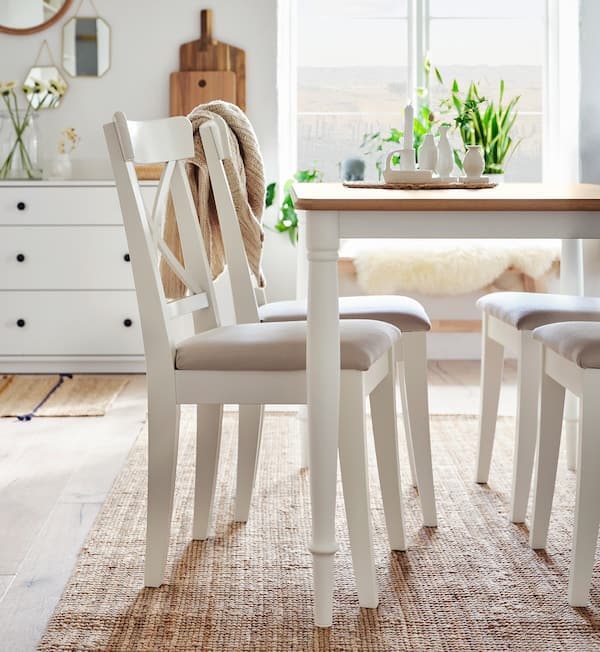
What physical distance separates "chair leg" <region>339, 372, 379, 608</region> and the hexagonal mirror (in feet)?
10.5

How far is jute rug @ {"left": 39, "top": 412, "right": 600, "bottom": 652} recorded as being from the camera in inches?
61.8

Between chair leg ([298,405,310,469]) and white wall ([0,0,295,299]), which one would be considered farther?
white wall ([0,0,295,299])

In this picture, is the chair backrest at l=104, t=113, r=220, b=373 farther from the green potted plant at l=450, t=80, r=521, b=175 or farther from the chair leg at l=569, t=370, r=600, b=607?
the green potted plant at l=450, t=80, r=521, b=175

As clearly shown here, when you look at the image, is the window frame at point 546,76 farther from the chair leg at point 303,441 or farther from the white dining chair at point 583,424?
the white dining chair at point 583,424

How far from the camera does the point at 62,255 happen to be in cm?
398

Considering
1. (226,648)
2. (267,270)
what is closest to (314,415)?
(226,648)

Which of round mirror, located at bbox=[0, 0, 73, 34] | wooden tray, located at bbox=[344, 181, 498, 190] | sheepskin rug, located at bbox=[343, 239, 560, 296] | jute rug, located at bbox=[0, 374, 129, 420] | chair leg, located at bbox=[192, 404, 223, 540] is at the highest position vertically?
round mirror, located at bbox=[0, 0, 73, 34]

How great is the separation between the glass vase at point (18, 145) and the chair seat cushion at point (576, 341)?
3.06m

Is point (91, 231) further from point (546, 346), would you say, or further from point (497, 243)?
point (546, 346)

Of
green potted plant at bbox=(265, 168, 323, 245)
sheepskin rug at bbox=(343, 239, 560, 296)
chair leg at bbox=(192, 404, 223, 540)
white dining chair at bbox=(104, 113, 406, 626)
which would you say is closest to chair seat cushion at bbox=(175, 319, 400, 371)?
white dining chair at bbox=(104, 113, 406, 626)

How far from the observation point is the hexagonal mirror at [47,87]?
4343 millimetres

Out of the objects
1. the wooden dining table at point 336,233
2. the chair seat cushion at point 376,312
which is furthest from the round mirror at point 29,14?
the wooden dining table at point 336,233

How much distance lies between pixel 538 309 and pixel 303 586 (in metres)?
0.82

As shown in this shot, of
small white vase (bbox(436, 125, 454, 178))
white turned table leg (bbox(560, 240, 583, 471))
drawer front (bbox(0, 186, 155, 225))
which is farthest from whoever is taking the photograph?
drawer front (bbox(0, 186, 155, 225))
